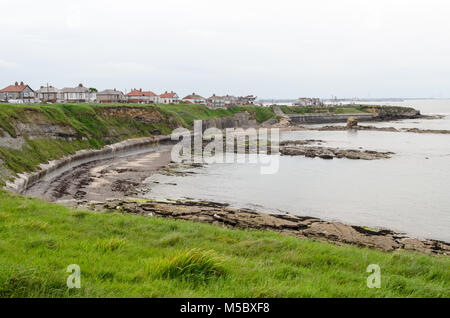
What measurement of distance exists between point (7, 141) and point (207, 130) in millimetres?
72171

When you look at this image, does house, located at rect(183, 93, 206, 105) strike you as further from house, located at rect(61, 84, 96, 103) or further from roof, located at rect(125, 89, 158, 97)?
house, located at rect(61, 84, 96, 103)

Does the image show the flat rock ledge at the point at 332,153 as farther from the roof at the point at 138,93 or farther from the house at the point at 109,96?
the roof at the point at 138,93

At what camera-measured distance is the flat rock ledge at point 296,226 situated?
21344 mm

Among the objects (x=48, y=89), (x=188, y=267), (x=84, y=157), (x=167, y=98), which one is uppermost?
(x=167, y=98)

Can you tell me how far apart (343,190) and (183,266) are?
113 feet

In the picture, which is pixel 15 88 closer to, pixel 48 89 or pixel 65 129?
pixel 48 89

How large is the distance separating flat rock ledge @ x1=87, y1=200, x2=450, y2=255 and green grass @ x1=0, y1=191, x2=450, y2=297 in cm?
1007

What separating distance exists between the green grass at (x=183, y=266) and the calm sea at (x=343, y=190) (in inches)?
699

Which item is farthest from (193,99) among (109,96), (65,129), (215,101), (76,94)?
(65,129)

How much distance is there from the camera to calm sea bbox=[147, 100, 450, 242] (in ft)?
96.0

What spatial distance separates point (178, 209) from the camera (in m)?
27.5

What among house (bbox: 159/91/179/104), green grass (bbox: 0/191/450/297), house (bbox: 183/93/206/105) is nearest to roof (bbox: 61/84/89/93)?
house (bbox: 159/91/179/104)

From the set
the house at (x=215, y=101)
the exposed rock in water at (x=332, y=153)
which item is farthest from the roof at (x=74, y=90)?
the exposed rock in water at (x=332, y=153)

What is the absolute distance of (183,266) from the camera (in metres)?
7.72
